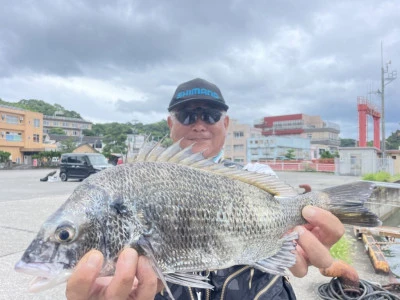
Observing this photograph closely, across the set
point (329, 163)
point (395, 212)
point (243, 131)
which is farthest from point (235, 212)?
point (243, 131)

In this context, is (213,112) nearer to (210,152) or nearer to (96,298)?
(210,152)

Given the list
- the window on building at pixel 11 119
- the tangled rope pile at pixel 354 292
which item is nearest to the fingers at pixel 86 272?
the tangled rope pile at pixel 354 292

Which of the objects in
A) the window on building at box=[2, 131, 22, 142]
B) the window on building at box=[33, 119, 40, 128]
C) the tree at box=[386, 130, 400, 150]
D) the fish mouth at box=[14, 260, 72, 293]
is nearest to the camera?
the fish mouth at box=[14, 260, 72, 293]

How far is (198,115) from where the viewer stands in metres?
2.59

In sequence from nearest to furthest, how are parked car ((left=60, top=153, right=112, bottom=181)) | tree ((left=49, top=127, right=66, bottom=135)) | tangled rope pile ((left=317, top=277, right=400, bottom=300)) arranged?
tangled rope pile ((left=317, top=277, right=400, bottom=300))
parked car ((left=60, top=153, right=112, bottom=181))
tree ((left=49, top=127, right=66, bottom=135))

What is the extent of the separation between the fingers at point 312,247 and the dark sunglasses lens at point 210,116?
1115mm

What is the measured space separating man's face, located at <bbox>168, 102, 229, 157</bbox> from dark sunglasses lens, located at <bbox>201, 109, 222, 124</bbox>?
2 cm

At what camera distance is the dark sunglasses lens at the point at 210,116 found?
2.59 metres

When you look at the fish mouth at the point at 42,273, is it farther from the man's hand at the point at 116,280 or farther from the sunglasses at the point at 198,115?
the sunglasses at the point at 198,115

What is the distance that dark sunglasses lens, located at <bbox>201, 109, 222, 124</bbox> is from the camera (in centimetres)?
259

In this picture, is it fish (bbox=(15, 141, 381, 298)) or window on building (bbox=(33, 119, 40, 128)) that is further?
window on building (bbox=(33, 119, 40, 128))

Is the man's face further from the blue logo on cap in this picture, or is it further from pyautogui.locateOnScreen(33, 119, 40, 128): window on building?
pyautogui.locateOnScreen(33, 119, 40, 128): window on building

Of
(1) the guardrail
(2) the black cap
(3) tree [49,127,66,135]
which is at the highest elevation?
(3) tree [49,127,66,135]

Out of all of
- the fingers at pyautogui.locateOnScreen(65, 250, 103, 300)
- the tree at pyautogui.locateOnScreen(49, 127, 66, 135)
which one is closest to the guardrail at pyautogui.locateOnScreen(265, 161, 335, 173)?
the fingers at pyautogui.locateOnScreen(65, 250, 103, 300)
